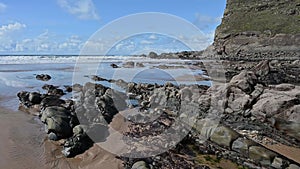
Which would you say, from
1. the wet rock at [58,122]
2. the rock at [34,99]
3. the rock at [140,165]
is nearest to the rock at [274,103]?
the rock at [140,165]

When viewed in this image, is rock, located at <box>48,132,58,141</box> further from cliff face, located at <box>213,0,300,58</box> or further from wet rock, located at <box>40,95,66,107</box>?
cliff face, located at <box>213,0,300,58</box>

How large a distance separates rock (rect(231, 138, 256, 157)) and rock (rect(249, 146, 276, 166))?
0.13 meters

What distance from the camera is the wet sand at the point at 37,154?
7051mm

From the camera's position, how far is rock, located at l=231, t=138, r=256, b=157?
785 cm

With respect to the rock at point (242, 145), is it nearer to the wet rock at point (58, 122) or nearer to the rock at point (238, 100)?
the rock at point (238, 100)

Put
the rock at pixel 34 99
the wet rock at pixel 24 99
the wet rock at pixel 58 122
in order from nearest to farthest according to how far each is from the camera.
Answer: the wet rock at pixel 58 122, the wet rock at pixel 24 99, the rock at pixel 34 99

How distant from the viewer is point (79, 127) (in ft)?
28.5

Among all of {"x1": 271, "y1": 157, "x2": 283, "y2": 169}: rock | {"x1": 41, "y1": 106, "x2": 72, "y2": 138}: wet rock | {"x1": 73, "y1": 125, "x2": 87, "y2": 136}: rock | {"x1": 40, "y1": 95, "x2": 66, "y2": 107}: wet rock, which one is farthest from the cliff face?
{"x1": 73, "y1": 125, "x2": 87, "y2": 136}: rock

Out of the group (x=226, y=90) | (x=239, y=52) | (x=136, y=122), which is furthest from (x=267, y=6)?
(x=136, y=122)

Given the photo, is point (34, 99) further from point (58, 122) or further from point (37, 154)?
point (37, 154)

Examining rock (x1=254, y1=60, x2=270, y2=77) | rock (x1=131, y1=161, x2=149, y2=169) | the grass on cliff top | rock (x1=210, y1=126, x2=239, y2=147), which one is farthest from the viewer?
the grass on cliff top

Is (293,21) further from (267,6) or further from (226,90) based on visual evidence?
(226,90)

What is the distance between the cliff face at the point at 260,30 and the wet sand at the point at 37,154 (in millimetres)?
49342

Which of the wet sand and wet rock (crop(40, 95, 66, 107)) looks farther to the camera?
wet rock (crop(40, 95, 66, 107))
